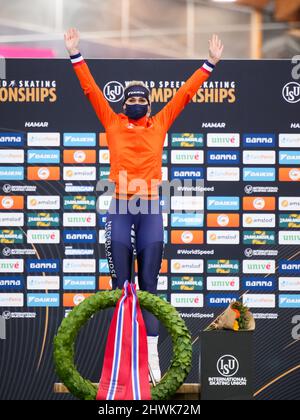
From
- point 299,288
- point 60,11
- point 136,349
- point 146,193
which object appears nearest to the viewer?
point 136,349

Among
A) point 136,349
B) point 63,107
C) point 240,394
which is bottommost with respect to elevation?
point 240,394

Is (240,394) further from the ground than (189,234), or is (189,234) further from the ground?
(189,234)

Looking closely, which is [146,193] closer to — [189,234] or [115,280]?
[115,280]

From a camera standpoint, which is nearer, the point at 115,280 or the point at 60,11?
the point at 115,280

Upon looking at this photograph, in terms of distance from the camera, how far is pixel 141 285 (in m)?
5.05

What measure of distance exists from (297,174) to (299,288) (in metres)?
0.88

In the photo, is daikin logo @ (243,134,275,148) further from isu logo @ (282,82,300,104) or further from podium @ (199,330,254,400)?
podium @ (199,330,254,400)

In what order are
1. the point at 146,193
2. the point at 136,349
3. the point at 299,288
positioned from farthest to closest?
the point at 299,288 < the point at 146,193 < the point at 136,349

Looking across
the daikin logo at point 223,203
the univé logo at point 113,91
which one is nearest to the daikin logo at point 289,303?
the daikin logo at point 223,203

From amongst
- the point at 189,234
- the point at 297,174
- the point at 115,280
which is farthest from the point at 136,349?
the point at 297,174

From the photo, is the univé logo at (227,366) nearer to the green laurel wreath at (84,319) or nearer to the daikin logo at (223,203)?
the green laurel wreath at (84,319)

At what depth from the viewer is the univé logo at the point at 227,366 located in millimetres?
4766

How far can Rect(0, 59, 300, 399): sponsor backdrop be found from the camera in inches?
254

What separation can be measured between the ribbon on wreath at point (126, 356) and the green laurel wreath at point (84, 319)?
67 millimetres
